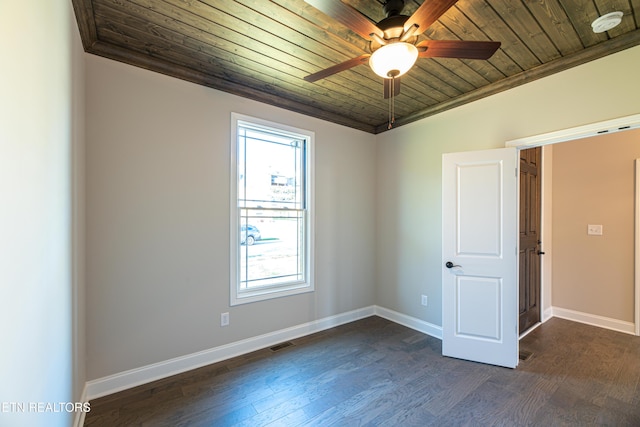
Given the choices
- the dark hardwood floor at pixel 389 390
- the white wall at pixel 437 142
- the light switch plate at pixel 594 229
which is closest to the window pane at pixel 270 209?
the dark hardwood floor at pixel 389 390

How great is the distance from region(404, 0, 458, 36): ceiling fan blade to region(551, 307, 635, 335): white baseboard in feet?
14.6

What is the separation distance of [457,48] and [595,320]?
167 inches

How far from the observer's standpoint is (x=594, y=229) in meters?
3.68

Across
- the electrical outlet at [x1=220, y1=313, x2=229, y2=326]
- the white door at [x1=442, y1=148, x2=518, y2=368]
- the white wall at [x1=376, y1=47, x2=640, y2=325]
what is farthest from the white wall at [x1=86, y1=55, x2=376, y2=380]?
the white door at [x1=442, y1=148, x2=518, y2=368]

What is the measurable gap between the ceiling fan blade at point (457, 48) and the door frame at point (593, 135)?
4.62 ft

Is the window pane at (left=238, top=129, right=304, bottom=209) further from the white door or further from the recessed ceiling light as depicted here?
the recessed ceiling light

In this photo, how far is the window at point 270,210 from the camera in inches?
114

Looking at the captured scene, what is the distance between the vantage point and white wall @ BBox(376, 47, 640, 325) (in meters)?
2.22

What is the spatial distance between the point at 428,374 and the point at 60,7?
3.63 m

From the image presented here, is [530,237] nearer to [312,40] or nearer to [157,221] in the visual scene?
[312,40]

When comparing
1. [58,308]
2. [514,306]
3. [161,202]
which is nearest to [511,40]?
[514,306]

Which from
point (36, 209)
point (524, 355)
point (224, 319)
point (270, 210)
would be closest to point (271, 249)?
point (270, 210)

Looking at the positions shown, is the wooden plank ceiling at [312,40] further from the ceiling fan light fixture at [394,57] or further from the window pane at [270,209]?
the window pane at [270,209]

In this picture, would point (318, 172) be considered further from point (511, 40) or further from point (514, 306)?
point (514, 306)
